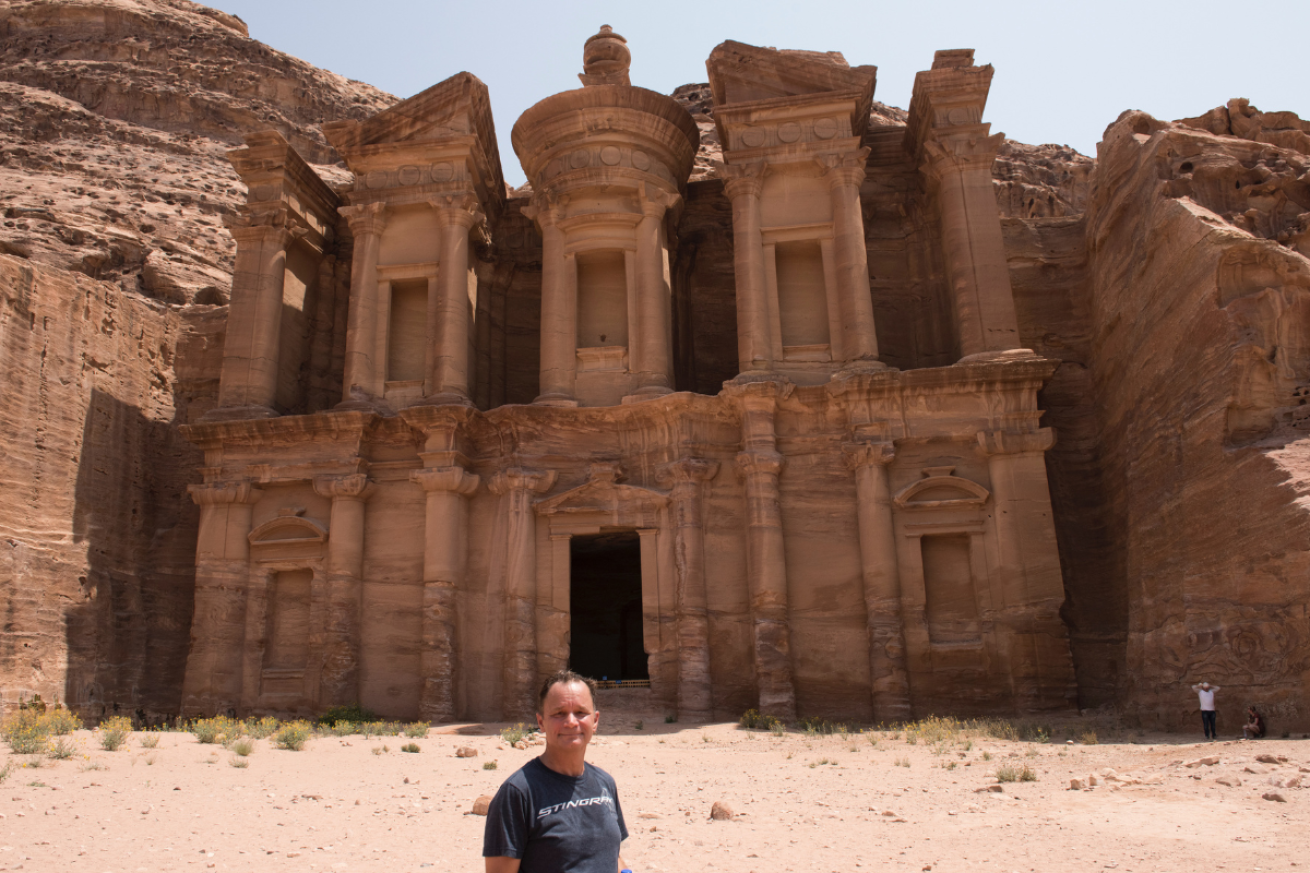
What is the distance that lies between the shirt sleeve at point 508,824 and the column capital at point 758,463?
46.8ft

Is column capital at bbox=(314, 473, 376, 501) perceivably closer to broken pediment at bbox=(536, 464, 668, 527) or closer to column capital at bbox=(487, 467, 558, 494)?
column capital at bbox=(487, 467, 558, 494)

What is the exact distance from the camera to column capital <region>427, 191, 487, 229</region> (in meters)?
20.6

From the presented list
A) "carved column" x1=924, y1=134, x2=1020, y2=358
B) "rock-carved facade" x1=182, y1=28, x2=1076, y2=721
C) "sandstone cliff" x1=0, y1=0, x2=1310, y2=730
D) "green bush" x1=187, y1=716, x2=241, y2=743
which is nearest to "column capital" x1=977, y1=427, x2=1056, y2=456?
"rock-carved facade" x1=182, y1=28, x2=1076, y2=721

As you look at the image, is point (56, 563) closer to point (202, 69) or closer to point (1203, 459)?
point (1203, 459)

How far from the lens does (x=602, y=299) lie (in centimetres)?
2127

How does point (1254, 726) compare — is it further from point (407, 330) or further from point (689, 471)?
point (407, 330)

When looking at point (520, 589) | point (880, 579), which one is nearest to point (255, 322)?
point (520, 589)

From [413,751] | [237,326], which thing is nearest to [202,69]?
[237,326]

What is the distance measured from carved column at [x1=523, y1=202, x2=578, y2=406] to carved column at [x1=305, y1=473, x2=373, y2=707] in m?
4.07

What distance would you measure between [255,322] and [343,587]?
6217 mm

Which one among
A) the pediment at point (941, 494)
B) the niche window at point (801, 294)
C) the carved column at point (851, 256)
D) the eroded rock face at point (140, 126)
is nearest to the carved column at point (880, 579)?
the pediment at point (941, 494)

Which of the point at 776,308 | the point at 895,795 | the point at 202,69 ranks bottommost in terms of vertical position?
the point at 895,795

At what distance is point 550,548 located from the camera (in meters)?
18.5

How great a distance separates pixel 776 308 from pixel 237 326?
11300 mm
